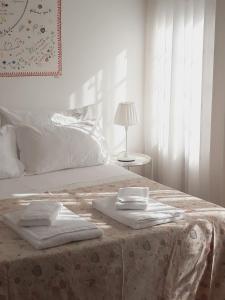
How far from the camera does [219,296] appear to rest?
108 inches

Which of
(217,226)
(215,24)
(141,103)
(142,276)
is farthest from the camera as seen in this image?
(141,103)

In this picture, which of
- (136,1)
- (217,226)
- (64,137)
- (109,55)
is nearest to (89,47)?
(109,55)

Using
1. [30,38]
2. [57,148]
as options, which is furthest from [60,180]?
[30,38]

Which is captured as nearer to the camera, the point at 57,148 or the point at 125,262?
the point at 125,262

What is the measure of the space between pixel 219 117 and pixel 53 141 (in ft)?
4.11

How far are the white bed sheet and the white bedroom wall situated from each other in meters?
0.72

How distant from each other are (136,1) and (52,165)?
5.55 ft

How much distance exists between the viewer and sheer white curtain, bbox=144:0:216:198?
374cm

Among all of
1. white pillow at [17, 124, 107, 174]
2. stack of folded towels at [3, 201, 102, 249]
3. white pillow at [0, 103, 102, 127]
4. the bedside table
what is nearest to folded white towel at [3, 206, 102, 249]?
stack of folded towels at [3, 201, 102, 249]

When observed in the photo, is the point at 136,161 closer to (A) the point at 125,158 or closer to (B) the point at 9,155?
(A) the point at 125,158

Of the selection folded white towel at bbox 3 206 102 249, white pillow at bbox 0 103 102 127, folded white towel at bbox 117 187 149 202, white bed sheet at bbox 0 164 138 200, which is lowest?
folded white towel at bbox 3 206 102 249

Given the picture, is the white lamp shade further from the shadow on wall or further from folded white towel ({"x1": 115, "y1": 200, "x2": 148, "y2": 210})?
folded white towel ({"x1": 115, "y1": 200, "x2": 148, "y2": 210})

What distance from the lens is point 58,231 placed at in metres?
2.33

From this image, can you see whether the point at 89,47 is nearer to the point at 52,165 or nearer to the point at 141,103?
the point at 141,103
